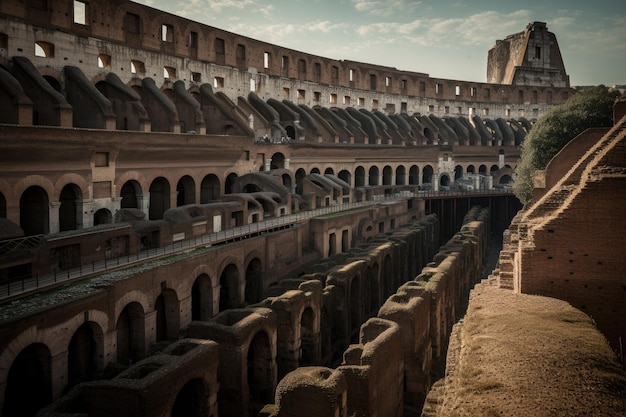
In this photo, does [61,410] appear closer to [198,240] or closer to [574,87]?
[198,240]

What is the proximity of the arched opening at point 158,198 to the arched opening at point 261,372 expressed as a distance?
12.2 meters

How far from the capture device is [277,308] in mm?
14242

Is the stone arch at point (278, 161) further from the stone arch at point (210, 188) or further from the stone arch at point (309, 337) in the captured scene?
the stone arch at point (309, 337)

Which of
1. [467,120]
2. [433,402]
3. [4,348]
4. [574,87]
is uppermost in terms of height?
[574,87]

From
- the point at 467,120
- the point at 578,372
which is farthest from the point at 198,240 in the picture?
the point at 467,120

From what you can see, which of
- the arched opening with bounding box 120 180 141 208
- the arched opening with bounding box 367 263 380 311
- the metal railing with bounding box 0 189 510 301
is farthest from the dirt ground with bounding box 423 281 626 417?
the arched opening with bounding box 120 180 141 208

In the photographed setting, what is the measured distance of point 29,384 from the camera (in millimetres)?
11766

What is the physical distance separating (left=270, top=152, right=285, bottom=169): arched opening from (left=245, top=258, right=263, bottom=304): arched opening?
12825mm

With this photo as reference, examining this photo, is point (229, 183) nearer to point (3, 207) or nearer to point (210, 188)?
point (210, 188)

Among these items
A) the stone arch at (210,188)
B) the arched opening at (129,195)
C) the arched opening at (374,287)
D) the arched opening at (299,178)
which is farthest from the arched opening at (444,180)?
the arched opening at (129,195)

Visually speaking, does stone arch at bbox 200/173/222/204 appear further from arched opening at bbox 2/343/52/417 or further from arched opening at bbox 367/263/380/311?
arched opening at bbox 2/343/52/417

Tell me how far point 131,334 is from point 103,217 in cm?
787

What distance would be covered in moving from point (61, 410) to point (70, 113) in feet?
43.8

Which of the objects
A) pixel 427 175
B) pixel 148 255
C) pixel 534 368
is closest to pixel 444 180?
pixel 427 175
